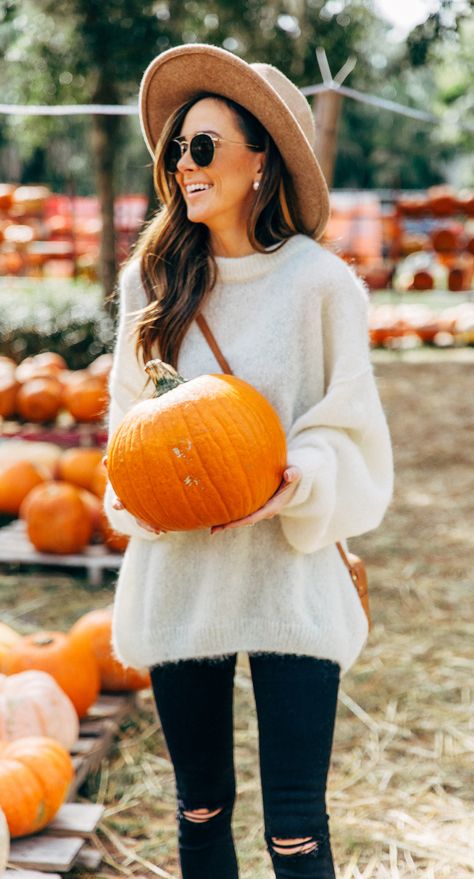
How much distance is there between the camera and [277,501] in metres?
1.88

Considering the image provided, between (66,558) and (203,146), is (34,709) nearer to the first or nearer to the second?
(203,146)

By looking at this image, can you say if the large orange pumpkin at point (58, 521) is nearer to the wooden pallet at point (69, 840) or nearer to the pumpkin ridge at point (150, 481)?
the wooden pallet at point (69, 840)

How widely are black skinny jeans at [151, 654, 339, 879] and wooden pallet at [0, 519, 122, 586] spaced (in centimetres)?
269

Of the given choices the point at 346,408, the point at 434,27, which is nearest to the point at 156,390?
the point at 346,408

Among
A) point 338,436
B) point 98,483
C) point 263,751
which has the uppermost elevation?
point 338,436

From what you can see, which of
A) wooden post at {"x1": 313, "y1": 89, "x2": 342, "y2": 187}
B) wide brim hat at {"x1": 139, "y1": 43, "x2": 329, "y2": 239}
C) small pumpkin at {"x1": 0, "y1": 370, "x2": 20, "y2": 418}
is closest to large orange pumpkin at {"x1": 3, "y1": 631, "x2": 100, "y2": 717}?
wide brim hat at {"x1": 139, "y1": 43, "x2": 329, "y2": 239}

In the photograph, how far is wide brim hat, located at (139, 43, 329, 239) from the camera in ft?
6.36

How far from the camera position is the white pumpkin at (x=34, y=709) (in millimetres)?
2883

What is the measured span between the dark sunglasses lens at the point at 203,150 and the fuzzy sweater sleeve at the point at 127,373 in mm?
279

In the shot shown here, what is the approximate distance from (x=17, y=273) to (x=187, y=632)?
18308mm

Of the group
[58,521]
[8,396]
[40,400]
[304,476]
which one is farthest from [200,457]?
[8,396]

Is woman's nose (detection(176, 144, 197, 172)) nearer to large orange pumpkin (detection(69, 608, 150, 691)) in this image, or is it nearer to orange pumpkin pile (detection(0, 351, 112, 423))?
large orange pumpkin (detection(69, 608, 150, 691))

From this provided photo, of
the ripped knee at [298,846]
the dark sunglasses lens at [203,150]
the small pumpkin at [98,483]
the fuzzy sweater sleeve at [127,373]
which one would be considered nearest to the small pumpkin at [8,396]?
the small pumpkin at [98,483]

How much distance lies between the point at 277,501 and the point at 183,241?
595mm
